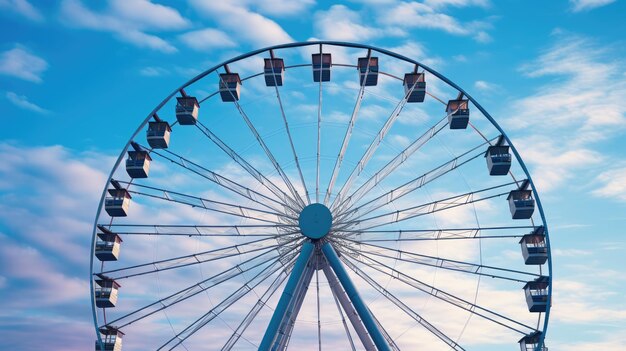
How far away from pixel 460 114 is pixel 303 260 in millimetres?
8772

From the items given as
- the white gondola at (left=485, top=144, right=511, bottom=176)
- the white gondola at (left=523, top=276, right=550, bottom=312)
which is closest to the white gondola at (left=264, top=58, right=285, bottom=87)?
the white gondola at (left=485, top=144, right=511, bottom=176)

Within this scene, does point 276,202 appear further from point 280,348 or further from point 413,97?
point 413,97

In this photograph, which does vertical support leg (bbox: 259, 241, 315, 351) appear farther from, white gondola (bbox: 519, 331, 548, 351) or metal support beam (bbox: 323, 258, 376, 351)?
white gondola (bbox: 519, 331, 548, 351)

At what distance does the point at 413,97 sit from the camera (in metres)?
30.2

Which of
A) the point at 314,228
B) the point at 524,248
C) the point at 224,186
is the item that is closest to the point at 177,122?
the point at 224,186

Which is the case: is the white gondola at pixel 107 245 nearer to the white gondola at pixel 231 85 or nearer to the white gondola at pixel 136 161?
the white gondola at pixel 136 161

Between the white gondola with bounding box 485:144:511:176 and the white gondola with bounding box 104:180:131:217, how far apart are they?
1387cm

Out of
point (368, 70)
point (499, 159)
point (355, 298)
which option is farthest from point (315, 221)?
point (499, 159)

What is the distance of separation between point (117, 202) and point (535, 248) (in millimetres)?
15685

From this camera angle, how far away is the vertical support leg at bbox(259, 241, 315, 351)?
23625mm

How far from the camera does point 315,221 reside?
2605 cm

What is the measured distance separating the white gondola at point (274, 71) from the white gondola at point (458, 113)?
21.9 ft

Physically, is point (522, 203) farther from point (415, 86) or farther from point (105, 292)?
point (105, 292)

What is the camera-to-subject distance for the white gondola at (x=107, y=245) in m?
28.8
